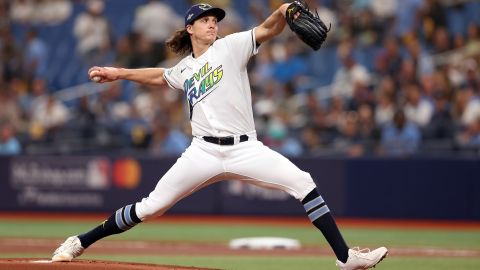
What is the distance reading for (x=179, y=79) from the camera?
24.1 ft

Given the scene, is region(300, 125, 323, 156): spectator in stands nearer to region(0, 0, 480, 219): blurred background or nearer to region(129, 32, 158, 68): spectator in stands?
region(0, 0, 480, 219): blurred background

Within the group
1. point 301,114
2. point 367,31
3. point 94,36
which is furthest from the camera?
point 94,36

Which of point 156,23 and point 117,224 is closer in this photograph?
point 117,224

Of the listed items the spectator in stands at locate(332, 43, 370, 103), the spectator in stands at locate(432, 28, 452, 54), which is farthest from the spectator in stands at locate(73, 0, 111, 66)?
the spectator in stands at locate(432, 28, 452, 54)

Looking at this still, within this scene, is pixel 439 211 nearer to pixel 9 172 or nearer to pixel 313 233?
pixel 313 233

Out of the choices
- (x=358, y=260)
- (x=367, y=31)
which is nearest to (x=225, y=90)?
(x=358, y=260)

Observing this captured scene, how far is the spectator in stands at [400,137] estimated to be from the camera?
1498 centimetres

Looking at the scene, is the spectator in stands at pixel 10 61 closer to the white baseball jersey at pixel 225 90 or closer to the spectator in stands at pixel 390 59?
the spectator in stands at pixel 390 59

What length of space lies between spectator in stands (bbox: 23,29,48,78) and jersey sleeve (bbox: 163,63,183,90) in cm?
1238

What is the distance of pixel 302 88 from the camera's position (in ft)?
56.6

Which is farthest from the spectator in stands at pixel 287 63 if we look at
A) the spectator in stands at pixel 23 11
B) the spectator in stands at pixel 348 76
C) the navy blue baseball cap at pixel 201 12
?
the navy blue baseball cap at pixel 201 12

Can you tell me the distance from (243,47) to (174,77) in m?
0.64

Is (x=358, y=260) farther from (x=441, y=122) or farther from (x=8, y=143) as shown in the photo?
(x=8, y=143)

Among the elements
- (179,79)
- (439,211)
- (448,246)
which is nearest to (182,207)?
(439,211)
